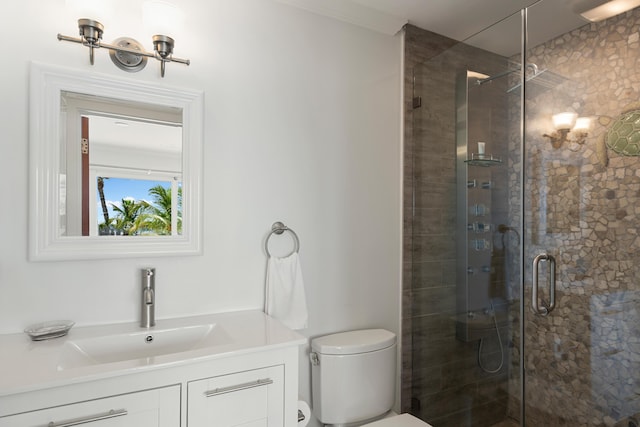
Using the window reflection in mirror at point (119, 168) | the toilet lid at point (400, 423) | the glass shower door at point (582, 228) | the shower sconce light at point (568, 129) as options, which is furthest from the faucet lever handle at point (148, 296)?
the shower sconce light at point (568, 129)

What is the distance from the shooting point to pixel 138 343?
132cm

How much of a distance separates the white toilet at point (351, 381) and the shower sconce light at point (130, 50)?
145 centimetres

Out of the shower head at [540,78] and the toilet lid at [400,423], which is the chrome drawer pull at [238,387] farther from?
the shower head at [540,78]

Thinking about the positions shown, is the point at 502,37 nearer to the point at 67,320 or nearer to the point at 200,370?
the point at 200,370

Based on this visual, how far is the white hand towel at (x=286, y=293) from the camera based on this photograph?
5.46 feet

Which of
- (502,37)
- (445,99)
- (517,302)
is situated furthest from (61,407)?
(502,37)

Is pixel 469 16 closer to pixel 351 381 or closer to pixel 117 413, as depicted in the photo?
pixel 351 381

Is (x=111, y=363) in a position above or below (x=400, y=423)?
above

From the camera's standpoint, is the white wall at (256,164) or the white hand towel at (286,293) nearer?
the white wall at (256,164)

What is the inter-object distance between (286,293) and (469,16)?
6.05 ft

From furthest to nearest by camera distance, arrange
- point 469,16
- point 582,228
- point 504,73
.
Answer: point 469,16 < point 504,73 < point 582,228

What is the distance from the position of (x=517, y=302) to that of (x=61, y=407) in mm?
1734

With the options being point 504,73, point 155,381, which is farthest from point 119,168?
point 504,73

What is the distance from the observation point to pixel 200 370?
1.13 meters
